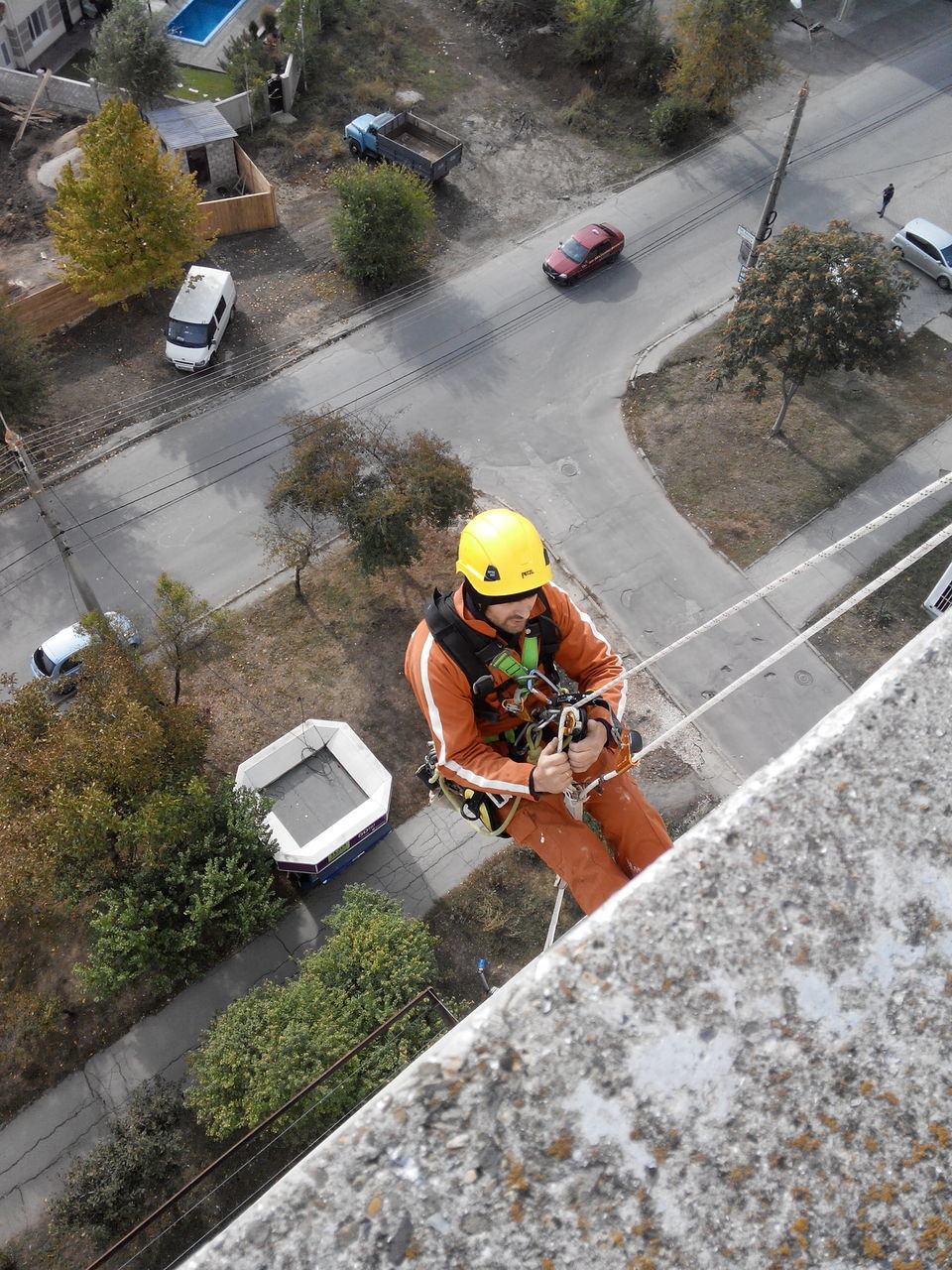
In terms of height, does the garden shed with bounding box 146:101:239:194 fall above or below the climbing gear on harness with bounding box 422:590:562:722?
below

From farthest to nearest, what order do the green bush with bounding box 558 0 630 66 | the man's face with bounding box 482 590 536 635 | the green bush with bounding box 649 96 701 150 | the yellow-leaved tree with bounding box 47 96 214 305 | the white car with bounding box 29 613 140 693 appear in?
the green bush with bounding box 558 0 630 66 → the green bush with bounding box 649 96 701 150 → the yellow-leaved tree with bounding box 47 96 214 305 → the white car with bounding box 29 613 140 693 → the man's face with bounding box 482 590 536 635

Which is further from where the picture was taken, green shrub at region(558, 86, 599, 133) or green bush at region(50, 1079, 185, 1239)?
green shrub at region(558, 86, 599, 133)

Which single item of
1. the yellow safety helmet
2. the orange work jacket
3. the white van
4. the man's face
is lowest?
the white van

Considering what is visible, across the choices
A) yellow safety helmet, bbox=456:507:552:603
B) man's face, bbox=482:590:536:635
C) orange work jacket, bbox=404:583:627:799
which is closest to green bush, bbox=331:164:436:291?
orange work jacket, bbox=404:583:627:799

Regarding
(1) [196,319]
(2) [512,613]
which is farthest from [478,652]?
(1) [196,319]

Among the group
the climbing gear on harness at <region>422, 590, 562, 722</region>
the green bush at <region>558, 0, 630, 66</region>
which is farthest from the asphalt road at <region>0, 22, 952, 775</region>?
the climbing gear on harness at <region>422, 590, 562, 722</region>

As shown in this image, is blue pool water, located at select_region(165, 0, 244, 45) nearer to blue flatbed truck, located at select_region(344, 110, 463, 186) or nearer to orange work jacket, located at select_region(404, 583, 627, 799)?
blue flatbed truck, located at select_region(344, 110, 463, 186)

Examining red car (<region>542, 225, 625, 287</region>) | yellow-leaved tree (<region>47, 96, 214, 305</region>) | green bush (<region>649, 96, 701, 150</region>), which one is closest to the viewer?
yellow-leaved tree (<region>47, 96, 214, 305</region>)
